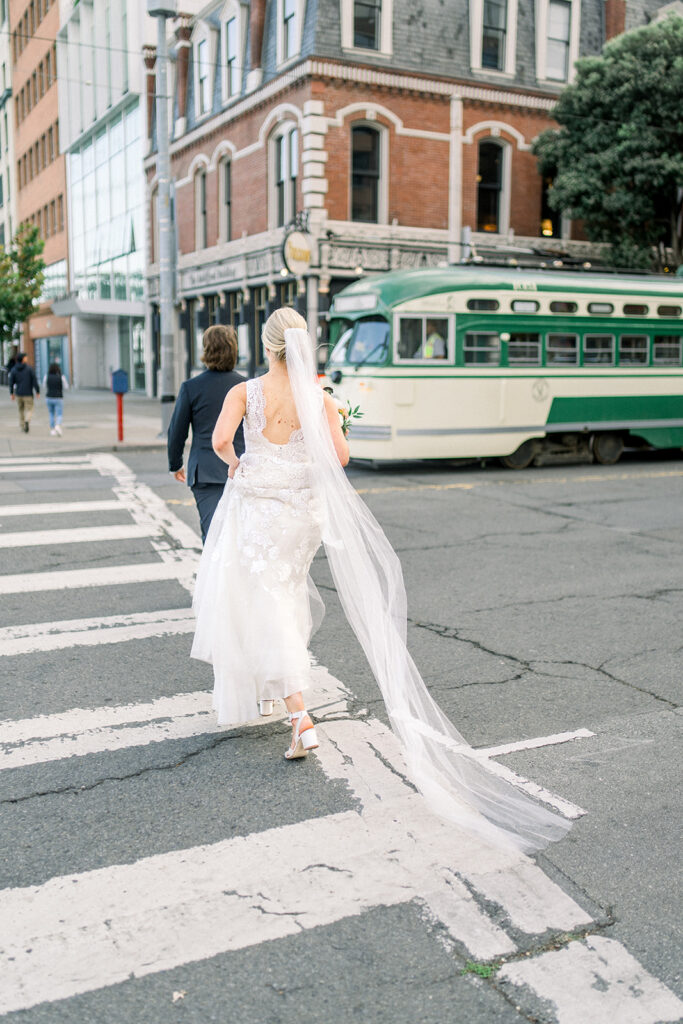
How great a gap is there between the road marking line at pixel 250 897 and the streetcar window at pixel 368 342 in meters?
12.0

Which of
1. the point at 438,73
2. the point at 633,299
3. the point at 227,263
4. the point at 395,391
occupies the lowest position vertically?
the point at 395,391

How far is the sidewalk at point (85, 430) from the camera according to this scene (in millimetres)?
18375

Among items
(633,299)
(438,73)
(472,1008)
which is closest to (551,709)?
(472,1008)

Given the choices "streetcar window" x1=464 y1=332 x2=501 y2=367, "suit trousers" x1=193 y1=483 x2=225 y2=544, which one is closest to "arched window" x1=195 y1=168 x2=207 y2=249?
"streetcar window" x1=464 y1=332 x2=501 y2=367

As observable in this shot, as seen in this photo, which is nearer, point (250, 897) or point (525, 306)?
point (250, 897)

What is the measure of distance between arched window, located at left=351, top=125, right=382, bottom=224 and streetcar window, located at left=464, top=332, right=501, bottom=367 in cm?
1067

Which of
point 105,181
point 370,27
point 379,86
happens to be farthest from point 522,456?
point 105,181

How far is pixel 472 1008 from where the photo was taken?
2.70 m

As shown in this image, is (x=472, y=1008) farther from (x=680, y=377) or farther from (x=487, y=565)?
(x=680, y=377)

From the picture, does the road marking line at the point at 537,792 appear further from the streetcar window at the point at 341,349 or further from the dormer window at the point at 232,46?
the dormer window at the point at 232,46

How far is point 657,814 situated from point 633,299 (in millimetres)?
14705

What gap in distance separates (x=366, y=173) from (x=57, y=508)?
16.7 m

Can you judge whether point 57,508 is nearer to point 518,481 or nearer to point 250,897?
point 518,481

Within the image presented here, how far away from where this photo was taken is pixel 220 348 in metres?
6.06
